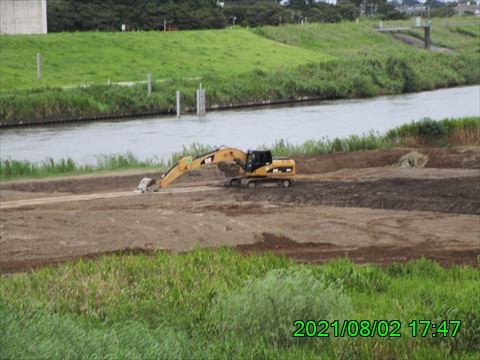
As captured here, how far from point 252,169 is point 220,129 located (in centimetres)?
1649

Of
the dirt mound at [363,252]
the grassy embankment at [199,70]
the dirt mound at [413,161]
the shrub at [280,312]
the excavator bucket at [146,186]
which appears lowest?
the dirt mound at [363,252]

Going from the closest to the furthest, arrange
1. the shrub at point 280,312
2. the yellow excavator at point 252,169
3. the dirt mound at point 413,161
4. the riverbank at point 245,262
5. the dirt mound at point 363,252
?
1. the riverbank at point 245,262
2. the shrub at point 280,312
3. the dirt mound at point 363,252
4. the yellow excavator at point 252,169
5. the dirt mound at point 413,161

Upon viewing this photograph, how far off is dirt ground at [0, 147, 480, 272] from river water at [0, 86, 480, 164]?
24.5ft

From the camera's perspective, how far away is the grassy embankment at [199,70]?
1946 inches

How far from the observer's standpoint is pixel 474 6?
510ft

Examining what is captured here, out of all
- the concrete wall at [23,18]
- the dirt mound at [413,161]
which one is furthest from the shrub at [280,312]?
the concrete wall at [23,18]

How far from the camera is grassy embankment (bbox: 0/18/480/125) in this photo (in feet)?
162

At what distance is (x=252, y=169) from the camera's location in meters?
24.8

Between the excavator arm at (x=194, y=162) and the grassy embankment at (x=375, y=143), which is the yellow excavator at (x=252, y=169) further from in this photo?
the grassy embankment at (x=375, y=143)

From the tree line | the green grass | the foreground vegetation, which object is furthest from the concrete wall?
the foreground vegetation

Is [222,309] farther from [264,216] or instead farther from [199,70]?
[199,70]

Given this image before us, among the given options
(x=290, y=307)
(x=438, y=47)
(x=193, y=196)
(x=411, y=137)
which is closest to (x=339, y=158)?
(x=411, y=137)

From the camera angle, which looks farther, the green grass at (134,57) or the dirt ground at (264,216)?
the green grass at (134,57)

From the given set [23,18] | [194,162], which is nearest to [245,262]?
[194,162]
